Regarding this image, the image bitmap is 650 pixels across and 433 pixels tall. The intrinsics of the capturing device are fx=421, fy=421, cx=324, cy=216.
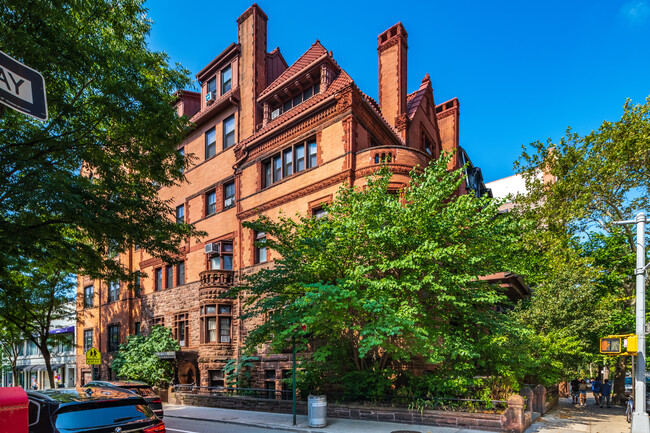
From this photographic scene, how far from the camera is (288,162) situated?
2372cm

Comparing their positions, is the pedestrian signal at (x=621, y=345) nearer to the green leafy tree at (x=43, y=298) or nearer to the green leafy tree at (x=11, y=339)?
the green leafy tree at (x=43, y=298)

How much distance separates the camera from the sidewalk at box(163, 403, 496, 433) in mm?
12461

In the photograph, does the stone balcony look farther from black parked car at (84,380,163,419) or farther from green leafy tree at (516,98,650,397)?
green leafy tree at (516,98,650,397)

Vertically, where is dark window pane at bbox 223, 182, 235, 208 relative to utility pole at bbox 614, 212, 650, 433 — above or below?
above

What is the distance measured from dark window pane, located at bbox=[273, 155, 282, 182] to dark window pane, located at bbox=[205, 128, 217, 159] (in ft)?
21.1

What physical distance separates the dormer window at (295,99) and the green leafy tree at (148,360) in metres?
15.2

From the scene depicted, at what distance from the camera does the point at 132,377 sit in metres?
23.6

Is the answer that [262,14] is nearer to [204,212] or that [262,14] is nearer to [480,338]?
[204,212]

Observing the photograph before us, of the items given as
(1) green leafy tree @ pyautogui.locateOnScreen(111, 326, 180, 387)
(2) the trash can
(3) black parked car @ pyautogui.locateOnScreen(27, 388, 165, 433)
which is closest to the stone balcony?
(1) green leafy tree @ pyautogui.locateOnScreen(111, 326, 180, 387)

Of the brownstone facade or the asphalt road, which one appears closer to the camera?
the asphalt road

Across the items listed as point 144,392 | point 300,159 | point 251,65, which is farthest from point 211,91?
point 144,392

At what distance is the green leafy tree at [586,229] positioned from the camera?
1881 centimetres

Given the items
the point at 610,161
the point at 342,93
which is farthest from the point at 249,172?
the point at 610,161

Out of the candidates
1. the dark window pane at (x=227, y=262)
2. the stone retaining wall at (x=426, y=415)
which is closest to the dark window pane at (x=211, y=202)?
the dark window pane at (x=227, y=262)
